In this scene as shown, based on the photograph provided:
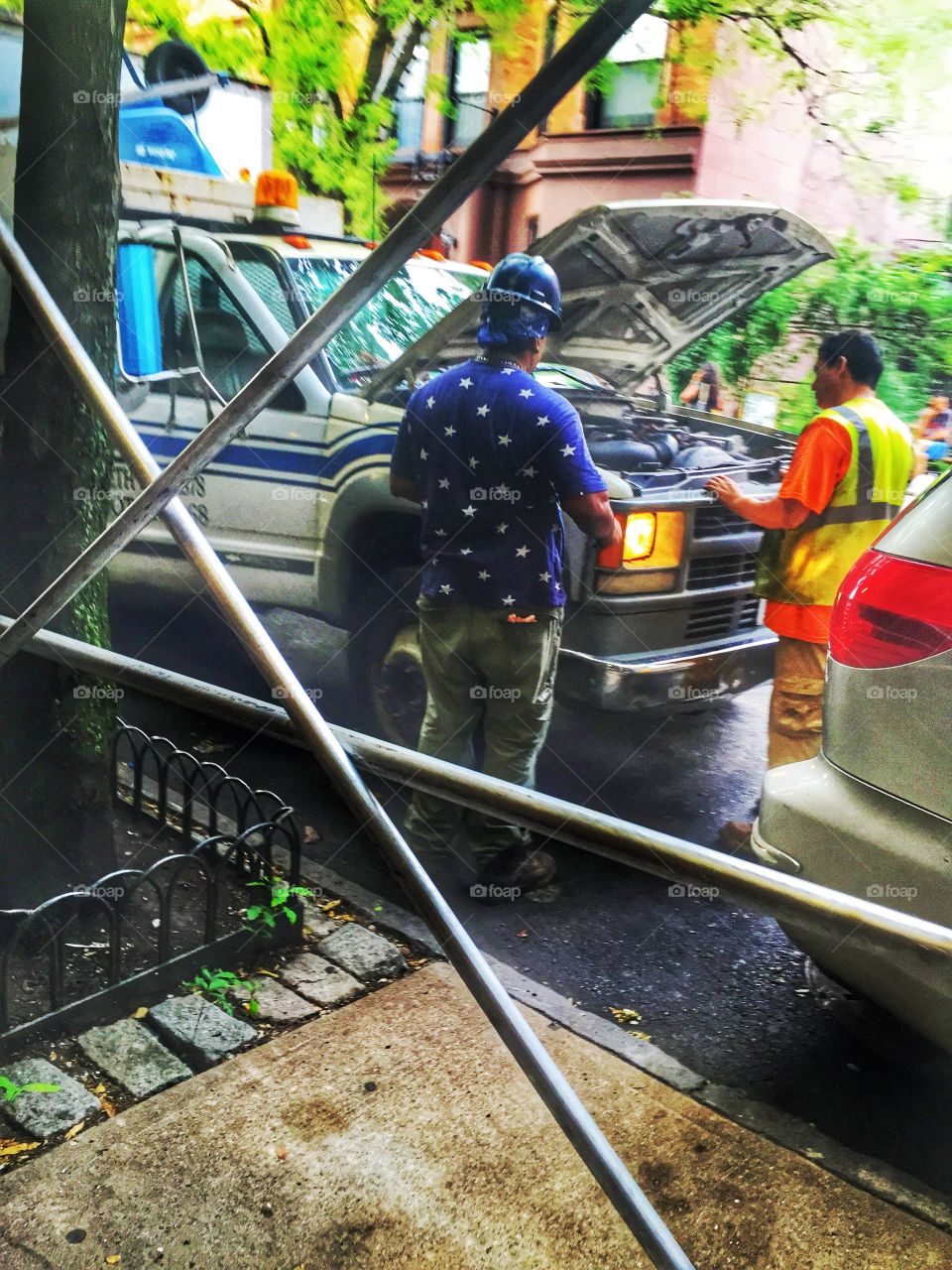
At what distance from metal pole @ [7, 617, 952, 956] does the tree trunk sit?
4.71 feet

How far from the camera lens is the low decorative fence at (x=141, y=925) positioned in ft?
9.52

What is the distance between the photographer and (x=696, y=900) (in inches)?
161

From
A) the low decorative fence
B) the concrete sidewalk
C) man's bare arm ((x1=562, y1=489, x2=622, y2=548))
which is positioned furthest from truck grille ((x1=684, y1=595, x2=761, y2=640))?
the concrete sidewalk

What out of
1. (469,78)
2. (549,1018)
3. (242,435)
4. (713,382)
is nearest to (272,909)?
(549,1018)

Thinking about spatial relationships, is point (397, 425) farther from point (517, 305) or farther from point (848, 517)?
point (848, 517)

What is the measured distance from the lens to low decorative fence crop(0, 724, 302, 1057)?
9.52 feet

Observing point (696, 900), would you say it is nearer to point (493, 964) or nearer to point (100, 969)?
point (493, 964)

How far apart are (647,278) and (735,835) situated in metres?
2.44

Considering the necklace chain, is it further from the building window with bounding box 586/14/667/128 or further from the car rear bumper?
the building window with bounding box 586/14/667/128

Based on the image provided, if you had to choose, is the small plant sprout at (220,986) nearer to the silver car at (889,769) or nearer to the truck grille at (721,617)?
the silver car at (889,769)

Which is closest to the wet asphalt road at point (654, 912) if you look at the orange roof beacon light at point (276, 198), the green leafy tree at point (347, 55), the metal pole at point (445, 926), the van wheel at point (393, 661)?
the van wheel at point (393, 661)

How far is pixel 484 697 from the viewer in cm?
405

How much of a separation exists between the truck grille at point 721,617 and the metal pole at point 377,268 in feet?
9.87

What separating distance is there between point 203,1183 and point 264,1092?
0.33m
